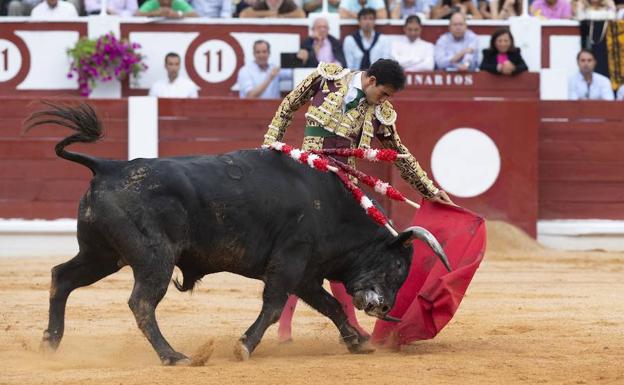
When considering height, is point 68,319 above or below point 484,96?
below

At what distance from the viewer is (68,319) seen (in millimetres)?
6016

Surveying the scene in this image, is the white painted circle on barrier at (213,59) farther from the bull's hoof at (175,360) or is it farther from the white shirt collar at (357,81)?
the bull's hoof at (175,360)

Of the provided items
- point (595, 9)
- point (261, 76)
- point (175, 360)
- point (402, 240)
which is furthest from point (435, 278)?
point (595, 9)

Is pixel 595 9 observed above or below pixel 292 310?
above

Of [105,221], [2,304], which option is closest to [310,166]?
[105,221]

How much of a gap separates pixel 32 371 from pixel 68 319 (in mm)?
1604

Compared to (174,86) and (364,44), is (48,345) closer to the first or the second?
(174,86)

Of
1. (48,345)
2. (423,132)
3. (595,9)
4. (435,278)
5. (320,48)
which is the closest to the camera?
(48,345)

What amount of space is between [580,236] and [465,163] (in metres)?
1.05

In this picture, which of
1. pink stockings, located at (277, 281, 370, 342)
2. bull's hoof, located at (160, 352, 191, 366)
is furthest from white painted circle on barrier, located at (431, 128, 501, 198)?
bull's hoof, located at (160, 352, 191, 366)

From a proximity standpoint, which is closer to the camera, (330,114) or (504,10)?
(330,114)

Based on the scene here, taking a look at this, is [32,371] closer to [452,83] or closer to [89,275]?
[89,275]

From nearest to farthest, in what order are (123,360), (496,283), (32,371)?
(32,371) < (123,360) < (496,283)

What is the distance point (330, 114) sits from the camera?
5.06m
